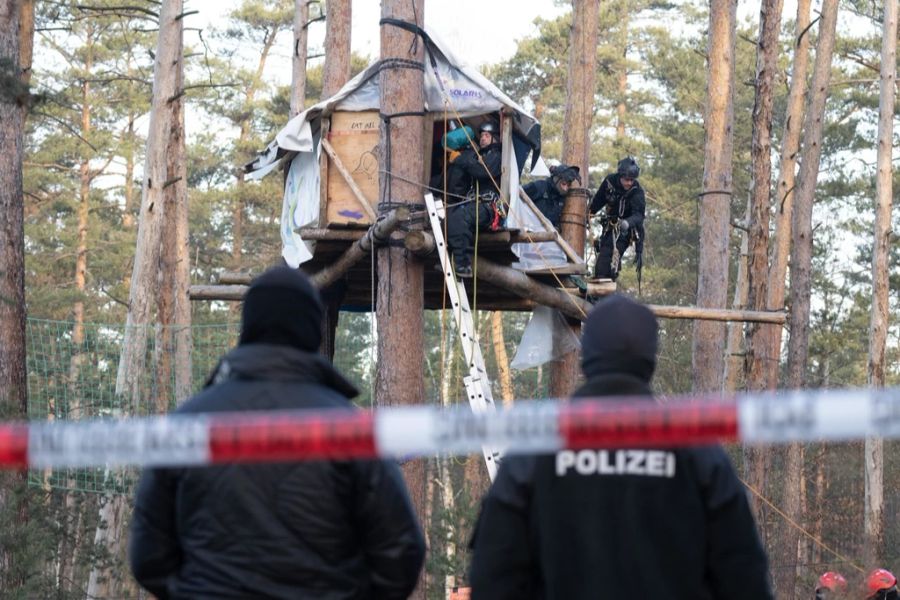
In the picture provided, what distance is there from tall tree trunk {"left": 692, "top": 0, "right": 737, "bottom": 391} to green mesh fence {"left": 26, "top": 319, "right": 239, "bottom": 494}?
7.18 meters

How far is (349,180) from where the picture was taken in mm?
13133

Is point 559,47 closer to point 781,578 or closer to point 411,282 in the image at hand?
point 781,578

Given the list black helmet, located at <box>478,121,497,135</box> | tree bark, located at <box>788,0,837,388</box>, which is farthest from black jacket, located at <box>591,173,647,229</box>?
tree bark, located at <box>788,0,837,388</box>

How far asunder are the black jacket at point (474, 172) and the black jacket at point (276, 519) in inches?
335

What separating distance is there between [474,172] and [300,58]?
48.8 ft

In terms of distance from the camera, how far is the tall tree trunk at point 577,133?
1475cm

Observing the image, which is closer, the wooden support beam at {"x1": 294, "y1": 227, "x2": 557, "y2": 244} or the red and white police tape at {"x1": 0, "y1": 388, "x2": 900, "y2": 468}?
the red and white police tape at {"x1": 0, "y1": 388, "x2": 900, "y2": 468}

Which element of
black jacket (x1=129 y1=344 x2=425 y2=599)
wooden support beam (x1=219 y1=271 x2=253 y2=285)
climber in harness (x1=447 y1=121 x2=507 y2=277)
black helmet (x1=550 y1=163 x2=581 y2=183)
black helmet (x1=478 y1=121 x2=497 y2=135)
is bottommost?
black jacket (x1=129 y1=344 x2=425 y2=599)

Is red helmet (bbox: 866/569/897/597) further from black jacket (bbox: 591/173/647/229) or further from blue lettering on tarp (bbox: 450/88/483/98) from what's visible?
blue lettering on tarp (bbox: 450/88/483/98)

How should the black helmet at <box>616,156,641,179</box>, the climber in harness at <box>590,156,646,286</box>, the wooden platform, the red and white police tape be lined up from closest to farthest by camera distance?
the red and white police tape → the wooden platform → the black helmet at <box>616,156,641,179</box> → the climber in harness at <box>590,156,646,286</box>

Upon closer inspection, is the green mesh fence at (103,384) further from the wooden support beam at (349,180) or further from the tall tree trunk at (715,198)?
the tall tree trunk at (715,198)

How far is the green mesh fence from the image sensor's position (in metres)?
19.5

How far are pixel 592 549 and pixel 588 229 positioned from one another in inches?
458

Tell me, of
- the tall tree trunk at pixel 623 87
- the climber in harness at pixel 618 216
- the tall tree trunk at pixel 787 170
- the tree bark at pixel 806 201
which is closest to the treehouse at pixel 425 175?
the climber in harness at pixel 618 216
